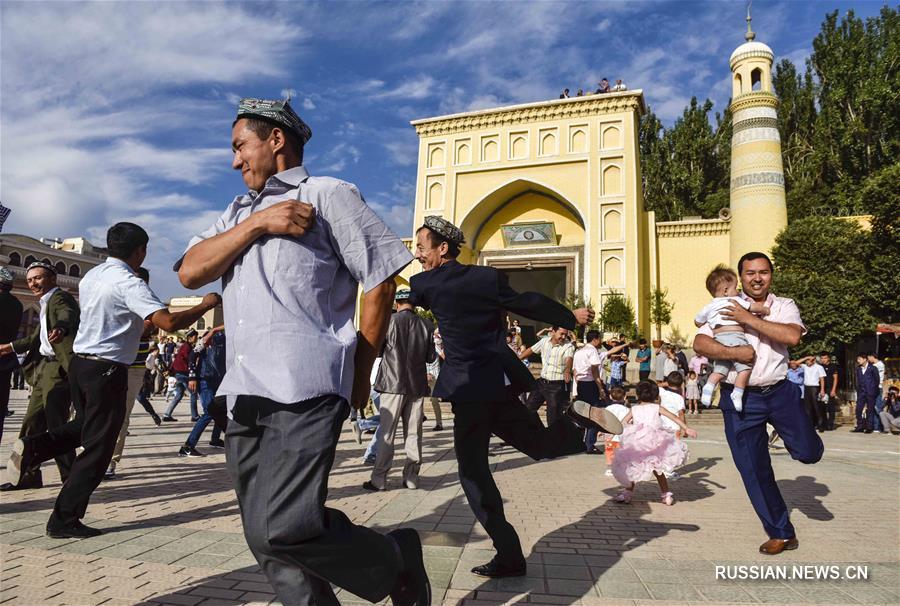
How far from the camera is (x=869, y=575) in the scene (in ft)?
10.5

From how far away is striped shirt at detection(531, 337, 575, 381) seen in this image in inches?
331

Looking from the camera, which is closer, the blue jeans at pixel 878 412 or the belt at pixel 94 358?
the belt at pixel 94 358

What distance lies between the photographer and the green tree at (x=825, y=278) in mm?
18016

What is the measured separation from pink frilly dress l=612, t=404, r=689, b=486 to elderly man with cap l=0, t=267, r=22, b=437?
554 centimetres

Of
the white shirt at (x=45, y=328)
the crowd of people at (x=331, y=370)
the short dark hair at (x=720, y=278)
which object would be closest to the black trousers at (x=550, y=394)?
the crowd of people at (x=331, y=370)

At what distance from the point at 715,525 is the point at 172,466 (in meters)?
5.64

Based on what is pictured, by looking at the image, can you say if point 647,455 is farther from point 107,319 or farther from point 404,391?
point 107,319

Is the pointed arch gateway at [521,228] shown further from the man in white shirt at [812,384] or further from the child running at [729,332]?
the child running at [729,332]

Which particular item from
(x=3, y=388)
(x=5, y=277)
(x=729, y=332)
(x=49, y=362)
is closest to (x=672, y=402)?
(x=729, y=332)

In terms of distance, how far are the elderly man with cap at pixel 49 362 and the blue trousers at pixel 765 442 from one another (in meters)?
5.19

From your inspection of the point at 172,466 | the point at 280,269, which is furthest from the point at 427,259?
the point at 172,466

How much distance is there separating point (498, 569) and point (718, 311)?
2.26 m

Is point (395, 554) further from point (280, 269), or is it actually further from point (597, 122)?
point (597, 122)

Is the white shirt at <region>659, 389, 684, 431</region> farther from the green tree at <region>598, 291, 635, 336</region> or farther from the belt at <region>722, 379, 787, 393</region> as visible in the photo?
the green tree at <region>598, 291, 635, 336</region>
